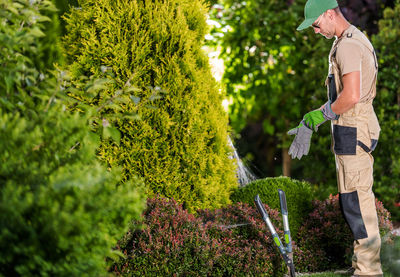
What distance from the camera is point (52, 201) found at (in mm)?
2027

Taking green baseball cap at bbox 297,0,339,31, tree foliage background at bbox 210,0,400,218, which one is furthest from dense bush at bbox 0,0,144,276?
tree foliage background at bbox 210,0,400,218

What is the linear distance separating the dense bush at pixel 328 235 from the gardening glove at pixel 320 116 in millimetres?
1400

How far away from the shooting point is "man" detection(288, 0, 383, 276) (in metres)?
3.60

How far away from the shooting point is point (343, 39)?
11.9ft

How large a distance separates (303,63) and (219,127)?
4732mm

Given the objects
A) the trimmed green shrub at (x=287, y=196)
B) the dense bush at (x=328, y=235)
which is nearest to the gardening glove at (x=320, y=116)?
the trimmed green shrub at (x=287, y=196)

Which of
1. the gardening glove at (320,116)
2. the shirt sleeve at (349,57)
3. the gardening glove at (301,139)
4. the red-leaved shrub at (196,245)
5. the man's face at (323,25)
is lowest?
the red-leaved shrub at (196,245)

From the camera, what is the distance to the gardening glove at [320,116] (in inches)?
143

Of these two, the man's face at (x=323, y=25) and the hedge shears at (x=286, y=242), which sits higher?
the man's face at (x=323, y=25)

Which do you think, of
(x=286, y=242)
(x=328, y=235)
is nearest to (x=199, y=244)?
(x=286, y=242)

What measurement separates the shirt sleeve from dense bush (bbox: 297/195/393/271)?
1787 mm

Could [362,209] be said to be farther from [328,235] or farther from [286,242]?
[328,235]

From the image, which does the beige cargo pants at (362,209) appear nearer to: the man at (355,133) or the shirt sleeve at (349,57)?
the man at (355,133)

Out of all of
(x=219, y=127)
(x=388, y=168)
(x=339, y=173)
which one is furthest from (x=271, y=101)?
(x=339, y=173)
